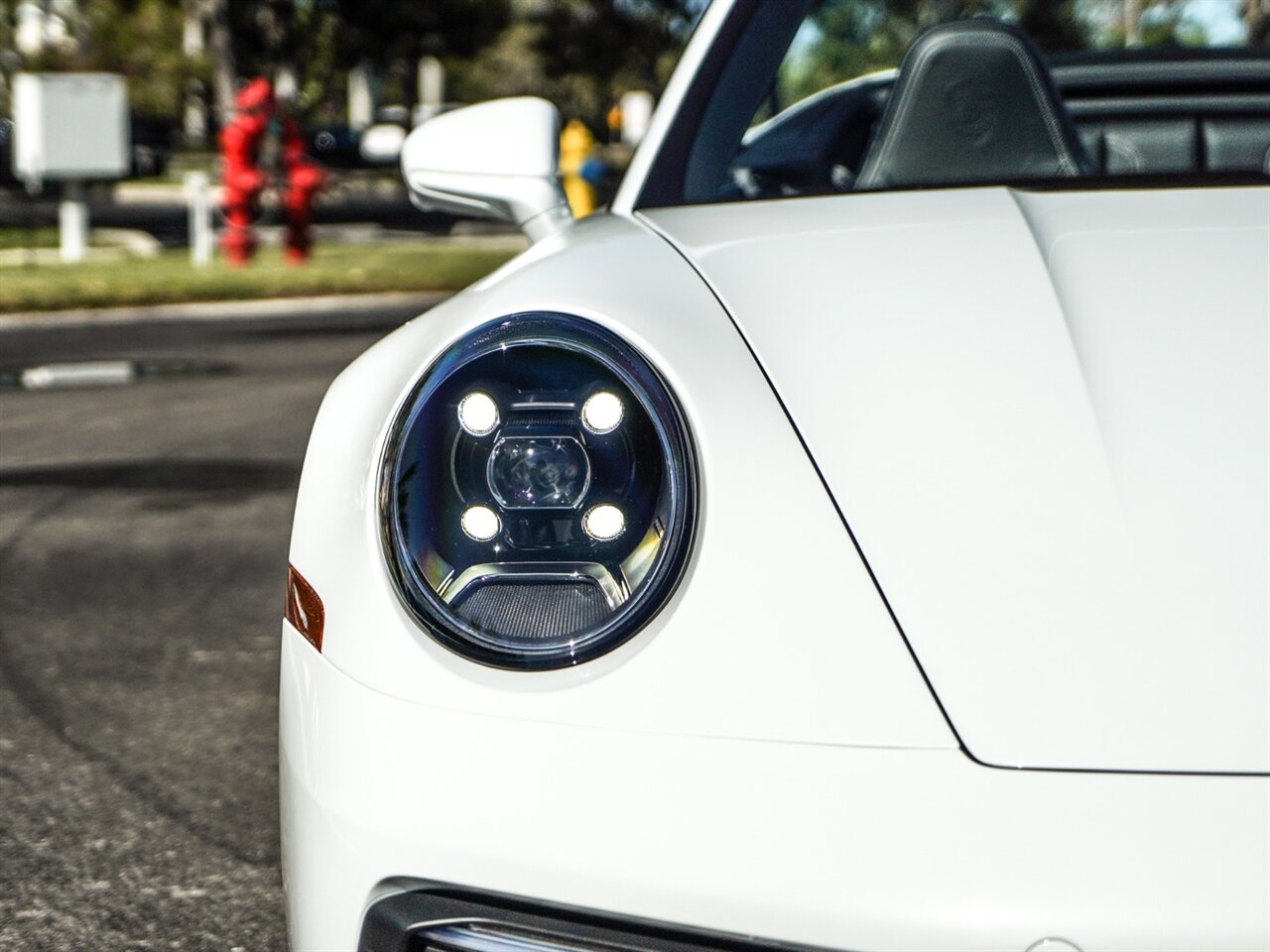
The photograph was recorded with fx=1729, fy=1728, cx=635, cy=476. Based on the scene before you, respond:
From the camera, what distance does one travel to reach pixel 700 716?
1356 mm

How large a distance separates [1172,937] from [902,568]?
0.35 m

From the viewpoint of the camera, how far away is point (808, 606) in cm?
139

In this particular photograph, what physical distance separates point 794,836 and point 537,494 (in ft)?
1.26

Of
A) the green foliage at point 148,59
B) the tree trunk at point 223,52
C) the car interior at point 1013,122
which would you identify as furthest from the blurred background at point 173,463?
the green foliage at point 148,59

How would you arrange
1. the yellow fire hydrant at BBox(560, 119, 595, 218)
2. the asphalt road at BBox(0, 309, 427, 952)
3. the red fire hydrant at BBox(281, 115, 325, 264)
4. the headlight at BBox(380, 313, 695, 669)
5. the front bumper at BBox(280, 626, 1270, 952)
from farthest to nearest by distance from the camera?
the yellow fire hydrant at BBox(560, 119, 595, 218) < the red fire hydrant at BBox(281, 115, 325, 264) < the asphalt road at BBox(0, 309, 427, 952) < the headlight at BBox(380, 313, 695, 669) < the front bumper at BBox(280, 626, 1270, 952)

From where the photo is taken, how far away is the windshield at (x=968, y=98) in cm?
236

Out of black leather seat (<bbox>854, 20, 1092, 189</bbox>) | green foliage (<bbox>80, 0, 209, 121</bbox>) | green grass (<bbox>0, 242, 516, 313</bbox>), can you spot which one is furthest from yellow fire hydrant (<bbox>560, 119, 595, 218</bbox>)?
green foliage (<bbox>80, 0, 209, 121</bbox>)

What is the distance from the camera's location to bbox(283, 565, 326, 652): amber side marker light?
1.54 m

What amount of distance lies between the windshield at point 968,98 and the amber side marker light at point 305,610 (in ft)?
2.86

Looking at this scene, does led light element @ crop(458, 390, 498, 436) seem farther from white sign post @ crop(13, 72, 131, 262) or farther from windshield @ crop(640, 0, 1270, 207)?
white sign post @ crop(13, 72, 131, 262)

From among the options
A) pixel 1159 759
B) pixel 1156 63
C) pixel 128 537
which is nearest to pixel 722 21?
pixel 1156 63

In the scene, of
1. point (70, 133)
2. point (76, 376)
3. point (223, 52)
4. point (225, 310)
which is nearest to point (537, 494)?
point (76, 376)

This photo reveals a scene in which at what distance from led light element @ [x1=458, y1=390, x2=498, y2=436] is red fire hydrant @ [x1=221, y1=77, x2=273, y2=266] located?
15.5 metres

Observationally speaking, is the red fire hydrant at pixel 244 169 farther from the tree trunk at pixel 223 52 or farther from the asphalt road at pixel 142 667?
the tree trunk at pixel 223 52
